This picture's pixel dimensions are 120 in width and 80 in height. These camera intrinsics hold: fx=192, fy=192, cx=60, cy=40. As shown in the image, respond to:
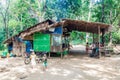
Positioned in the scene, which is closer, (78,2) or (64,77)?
(64,77)

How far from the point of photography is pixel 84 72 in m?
10.6

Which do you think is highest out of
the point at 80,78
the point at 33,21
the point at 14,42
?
the point at 33,21

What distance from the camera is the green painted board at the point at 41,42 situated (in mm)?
16295

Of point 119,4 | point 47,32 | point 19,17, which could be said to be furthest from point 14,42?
point 19,17

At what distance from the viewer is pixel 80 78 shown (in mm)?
9414

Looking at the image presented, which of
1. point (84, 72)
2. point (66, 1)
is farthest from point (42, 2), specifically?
point (84, 72)

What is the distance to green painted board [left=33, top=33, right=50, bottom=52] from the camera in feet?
53.5

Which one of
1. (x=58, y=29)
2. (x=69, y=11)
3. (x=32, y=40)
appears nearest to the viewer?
(x=58, y=29)

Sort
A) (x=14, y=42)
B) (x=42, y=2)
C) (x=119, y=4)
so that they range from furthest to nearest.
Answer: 1. (x=42, y=2)
2. (x=119, y=4)
3. (x=14, y=42)

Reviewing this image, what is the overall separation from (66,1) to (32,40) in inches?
505

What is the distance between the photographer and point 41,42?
16.5m

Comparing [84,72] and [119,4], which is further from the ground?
[119,4]

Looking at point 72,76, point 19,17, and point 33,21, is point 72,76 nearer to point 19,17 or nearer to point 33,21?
point 33,21

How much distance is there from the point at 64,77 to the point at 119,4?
15.9m
